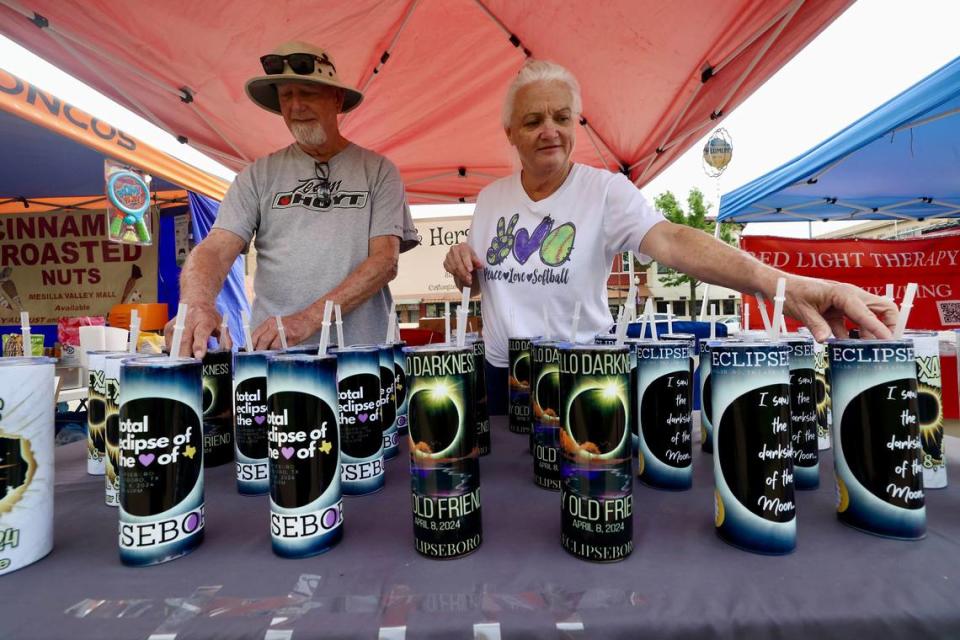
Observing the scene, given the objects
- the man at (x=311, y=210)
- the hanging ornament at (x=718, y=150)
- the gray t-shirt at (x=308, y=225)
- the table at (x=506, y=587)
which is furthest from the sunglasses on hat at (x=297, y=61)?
the hanging ornament at (x=718, y=150)

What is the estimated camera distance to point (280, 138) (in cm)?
338

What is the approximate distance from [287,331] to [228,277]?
14.1 feet

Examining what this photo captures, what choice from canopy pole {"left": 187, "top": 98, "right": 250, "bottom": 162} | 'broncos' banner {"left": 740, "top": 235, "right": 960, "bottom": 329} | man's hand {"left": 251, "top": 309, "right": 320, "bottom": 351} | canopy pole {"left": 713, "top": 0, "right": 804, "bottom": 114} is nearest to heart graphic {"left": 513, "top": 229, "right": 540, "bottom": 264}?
man's hand {"left": 251, "top": 309, "right": 320, "bottom": 351}

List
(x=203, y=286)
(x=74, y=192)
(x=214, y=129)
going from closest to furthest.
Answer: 1. (x=203, y=286)
2. (x=214, y=129)
3. (x=74, y=192)

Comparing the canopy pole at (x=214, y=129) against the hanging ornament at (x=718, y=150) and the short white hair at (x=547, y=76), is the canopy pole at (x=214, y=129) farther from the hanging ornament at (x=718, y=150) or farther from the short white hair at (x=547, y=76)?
the hanging ornament at (x=718, y=150)

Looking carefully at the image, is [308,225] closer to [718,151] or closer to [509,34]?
[509,34]

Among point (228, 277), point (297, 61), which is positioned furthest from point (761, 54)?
point (228, 277)

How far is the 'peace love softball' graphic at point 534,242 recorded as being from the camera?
5.15ft

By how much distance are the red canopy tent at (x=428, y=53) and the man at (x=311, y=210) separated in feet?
2.32

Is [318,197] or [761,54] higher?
[761,54]

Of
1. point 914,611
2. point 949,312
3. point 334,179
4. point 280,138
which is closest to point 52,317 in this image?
A: point 280,138

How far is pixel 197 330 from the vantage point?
3.17ft

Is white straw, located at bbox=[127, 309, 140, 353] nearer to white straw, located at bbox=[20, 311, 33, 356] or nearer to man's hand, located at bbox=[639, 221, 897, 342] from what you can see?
white straw, located at bbox=[20, 311, 33, 356]

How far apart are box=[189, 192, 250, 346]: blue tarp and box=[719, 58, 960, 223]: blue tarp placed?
518 centimetres
